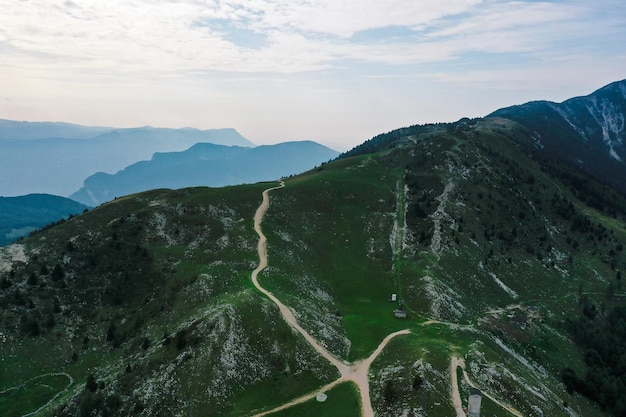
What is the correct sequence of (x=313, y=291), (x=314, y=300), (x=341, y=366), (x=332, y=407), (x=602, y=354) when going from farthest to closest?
(x=602, y=354) < (x=313, y=291) < (x=314, y=300) < (x=341, y=366) < (x=332, y=407)

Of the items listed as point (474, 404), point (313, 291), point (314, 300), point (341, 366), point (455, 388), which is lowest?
point (455, 388)

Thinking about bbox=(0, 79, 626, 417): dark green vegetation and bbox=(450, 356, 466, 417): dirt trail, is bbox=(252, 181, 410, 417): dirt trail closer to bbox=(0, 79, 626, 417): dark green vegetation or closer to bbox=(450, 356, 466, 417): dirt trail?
bbox=(0, 79, 626, 417): dark green vegetation

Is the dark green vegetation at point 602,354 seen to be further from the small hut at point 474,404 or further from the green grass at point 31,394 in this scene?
the green grass at point 31,394

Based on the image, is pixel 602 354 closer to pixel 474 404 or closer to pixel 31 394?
pixel 474 404

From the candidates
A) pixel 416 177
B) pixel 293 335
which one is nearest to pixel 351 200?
pixel 416 177

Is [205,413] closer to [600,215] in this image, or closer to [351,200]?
[351,200]

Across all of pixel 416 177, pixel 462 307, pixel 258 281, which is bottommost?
pixel 462 307

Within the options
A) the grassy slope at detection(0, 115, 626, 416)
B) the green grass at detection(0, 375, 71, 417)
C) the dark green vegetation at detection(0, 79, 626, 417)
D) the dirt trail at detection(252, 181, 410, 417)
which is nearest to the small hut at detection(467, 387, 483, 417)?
the dark green vegetation at detection(0, 79, 626, 417)

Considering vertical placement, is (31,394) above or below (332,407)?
above

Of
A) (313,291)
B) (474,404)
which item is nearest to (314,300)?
(313,291)
